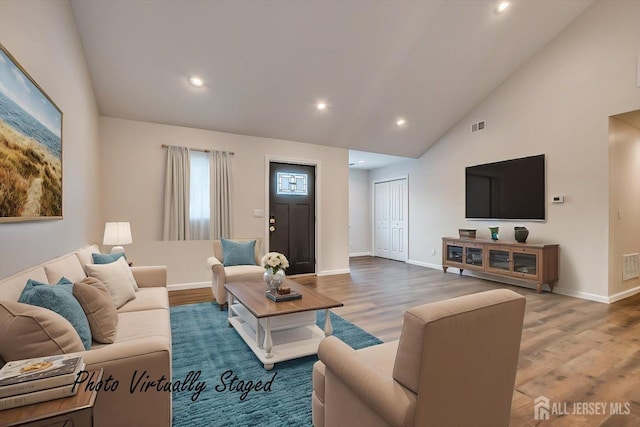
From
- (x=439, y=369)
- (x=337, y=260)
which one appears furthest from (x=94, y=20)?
(x=337, y=260)

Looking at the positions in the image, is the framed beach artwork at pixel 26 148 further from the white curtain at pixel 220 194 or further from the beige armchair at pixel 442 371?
the white curtain at pixel 220 194

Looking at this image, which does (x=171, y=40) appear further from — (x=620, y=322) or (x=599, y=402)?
(x=620, y=322)

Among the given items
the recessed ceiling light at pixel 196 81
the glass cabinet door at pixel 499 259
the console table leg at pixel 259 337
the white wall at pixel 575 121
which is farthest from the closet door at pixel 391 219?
the console table leg at pixel 259 337

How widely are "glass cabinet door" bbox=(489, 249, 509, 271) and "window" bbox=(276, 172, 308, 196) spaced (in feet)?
11.2

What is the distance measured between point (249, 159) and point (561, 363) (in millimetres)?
4747

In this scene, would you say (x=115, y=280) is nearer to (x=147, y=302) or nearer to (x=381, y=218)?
(x=147, y=302)

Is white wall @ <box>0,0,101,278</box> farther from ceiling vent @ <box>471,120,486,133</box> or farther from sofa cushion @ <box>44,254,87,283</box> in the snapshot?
ceiling vent @ <box>471,120,486,133</box>

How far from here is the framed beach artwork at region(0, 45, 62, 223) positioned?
162 centimetres

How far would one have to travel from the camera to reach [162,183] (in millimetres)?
4680

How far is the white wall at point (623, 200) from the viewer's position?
4.21 meters

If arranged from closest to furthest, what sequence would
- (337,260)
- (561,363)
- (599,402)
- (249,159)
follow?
(599,402), (561,363), (249,159), (337,260)

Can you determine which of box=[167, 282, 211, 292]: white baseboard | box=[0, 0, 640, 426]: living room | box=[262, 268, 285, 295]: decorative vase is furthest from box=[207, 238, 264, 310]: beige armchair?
box=[0, 0, 640, 426]: living room

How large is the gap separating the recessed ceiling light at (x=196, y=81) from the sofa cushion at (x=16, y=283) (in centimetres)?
302

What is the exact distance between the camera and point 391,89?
16.0 feet
